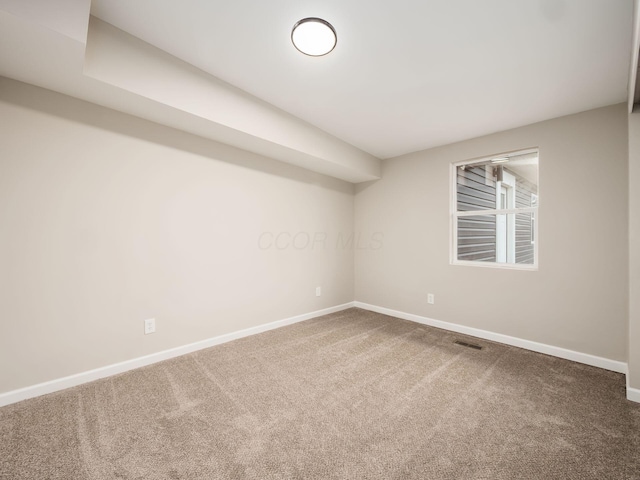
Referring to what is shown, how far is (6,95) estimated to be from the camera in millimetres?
1780

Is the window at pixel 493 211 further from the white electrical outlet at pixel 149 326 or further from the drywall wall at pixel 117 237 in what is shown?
the white electrical outlet at pixel 149 326

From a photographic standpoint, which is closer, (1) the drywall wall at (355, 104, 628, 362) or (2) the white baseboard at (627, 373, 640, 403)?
(2) the white baseboard at (627, 373, 640, 403)

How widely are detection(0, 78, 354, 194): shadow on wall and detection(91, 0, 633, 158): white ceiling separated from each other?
67 centimetres

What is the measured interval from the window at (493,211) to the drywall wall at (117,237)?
237 centimetres

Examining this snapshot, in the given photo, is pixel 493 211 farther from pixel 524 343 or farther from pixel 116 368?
pixel 116 368

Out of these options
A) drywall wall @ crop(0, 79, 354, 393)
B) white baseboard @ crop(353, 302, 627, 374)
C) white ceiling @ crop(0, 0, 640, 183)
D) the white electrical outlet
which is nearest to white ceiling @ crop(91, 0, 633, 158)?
white ceiling @ crop(0, 0, 640, 183)

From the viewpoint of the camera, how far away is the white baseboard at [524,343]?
240 centimetres

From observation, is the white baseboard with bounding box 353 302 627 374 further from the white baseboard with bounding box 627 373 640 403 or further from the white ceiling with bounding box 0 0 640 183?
the white ceiling with bounding box 0 0 640 183

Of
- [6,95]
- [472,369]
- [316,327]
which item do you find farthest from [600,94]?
[6,95]

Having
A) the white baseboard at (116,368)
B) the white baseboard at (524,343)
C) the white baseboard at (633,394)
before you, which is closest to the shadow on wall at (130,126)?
the white baseboard at (116,368)

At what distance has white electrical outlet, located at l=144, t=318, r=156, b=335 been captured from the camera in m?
2.37

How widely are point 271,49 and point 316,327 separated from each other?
2.93 metres

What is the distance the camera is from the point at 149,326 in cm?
239

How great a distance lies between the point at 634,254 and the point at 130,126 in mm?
4050
